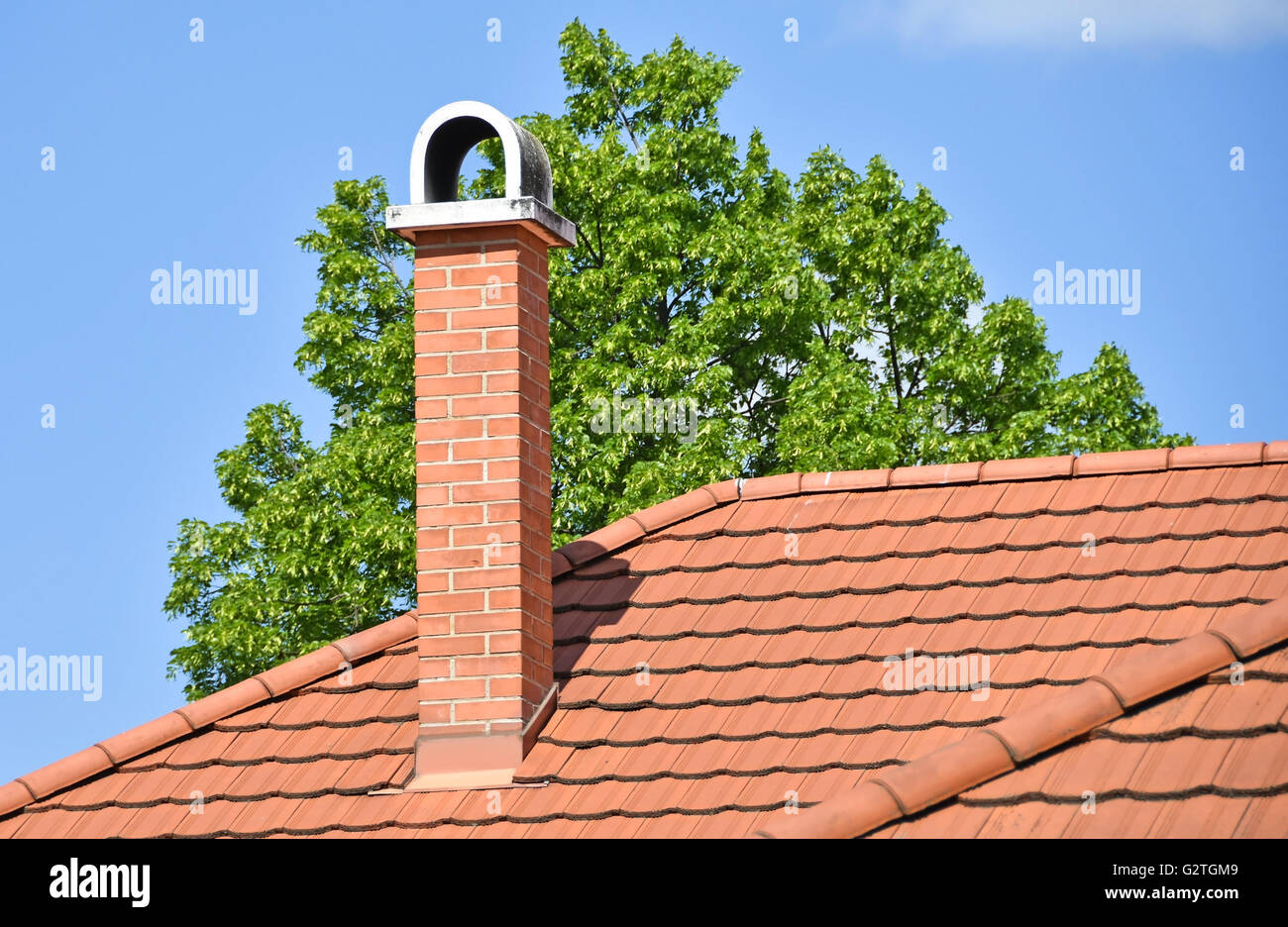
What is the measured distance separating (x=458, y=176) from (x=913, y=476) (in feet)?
9.37

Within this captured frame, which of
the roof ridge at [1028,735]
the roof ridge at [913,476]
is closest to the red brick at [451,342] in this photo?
the roof ridge at [913,476]

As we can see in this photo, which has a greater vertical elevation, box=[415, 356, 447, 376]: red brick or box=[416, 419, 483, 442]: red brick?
box=[415, 356, 447, 376]: red brick

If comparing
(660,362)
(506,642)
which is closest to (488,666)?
(506,642)

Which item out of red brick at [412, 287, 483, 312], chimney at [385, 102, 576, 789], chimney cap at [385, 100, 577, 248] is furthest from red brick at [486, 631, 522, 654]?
chimney cap at [385, 100, 577, 248]

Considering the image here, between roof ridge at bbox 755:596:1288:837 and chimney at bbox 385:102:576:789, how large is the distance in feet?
6.08

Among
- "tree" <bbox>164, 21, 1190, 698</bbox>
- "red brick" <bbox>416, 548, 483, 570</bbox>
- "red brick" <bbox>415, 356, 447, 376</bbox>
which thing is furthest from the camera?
"tree" <bbox>164, 21, 1190, 698</bbox>

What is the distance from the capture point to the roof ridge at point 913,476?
24.8 ft

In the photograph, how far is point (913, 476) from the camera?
319 inches

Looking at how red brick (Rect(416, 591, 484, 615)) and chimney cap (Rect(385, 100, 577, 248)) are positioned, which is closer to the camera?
red brick (Rect(416, 591, 484, 615))

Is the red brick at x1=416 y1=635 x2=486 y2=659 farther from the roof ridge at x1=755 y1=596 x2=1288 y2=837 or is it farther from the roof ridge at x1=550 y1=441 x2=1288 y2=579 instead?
the roof ridge at x1=755 y1=596 x2=1288 y2=837

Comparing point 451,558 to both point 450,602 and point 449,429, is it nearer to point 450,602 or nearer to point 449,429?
point 450,602

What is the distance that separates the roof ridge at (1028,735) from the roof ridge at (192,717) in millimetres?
3034

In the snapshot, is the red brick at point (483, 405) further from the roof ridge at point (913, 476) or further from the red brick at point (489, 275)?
the roof ridge at point (913, 476)

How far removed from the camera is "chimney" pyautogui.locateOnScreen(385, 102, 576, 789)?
6750mm
